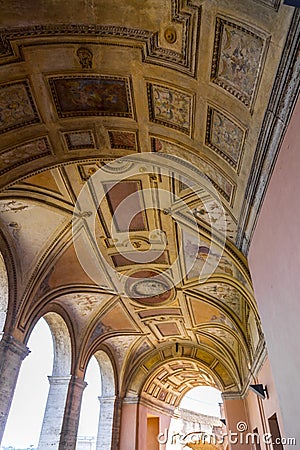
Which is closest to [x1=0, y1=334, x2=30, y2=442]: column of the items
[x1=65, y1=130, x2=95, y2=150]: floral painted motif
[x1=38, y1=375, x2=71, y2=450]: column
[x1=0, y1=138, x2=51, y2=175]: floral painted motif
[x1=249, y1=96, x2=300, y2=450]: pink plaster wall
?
[x1=38, y1=375, x2=71, y2=450]: column

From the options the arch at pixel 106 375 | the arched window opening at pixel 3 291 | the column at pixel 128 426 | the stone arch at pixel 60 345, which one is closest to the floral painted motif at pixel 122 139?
the arched window opening at pixel 3 291

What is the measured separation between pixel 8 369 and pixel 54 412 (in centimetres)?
387

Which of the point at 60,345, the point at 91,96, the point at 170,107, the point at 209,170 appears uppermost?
the point at 91,96

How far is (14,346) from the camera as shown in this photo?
7.32m

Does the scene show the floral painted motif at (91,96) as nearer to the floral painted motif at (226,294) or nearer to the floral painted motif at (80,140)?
the floral painted motif at (80,140)

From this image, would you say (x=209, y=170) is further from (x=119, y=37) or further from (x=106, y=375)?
(x=106, y=375)

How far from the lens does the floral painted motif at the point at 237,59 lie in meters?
2.96

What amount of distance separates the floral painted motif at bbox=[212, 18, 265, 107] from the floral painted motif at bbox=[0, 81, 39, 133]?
2.38 meters

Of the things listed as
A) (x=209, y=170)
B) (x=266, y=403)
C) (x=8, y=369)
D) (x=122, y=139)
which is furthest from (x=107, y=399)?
(x=209, y=170)

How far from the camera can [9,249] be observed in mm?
7465

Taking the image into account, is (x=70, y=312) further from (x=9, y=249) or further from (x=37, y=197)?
(x=37, y=197)

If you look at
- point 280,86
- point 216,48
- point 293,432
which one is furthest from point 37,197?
point 293,432

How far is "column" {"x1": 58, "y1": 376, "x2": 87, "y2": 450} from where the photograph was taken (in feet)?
32.0

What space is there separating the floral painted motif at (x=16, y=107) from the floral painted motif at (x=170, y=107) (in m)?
1.60
